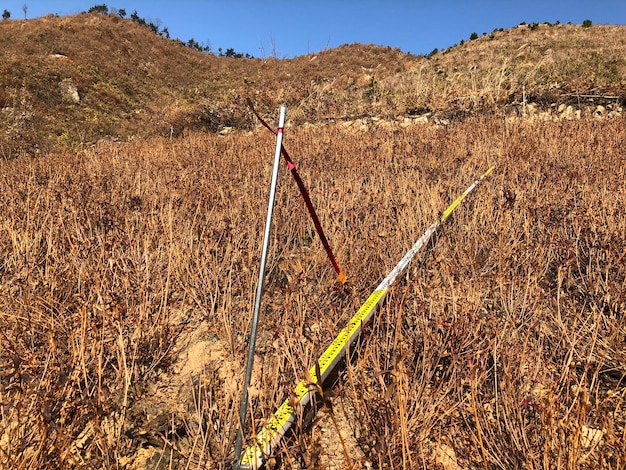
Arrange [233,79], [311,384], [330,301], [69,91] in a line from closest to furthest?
[311,384], [330,301], [69,91], [233,79]

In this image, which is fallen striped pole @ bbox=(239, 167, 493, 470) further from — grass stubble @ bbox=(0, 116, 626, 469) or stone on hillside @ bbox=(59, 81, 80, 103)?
stone on hillside @ bbox=(59, 81, 80, 103)

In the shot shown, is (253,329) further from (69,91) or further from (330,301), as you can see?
(69,91)

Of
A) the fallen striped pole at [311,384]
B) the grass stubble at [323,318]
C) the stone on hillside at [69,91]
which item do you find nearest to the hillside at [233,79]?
the stone on hillside at [69,91]

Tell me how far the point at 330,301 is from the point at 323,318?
40 cm

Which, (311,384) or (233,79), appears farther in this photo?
Result: (233,79)

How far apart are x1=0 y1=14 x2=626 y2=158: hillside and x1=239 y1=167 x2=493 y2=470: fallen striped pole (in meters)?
8.24

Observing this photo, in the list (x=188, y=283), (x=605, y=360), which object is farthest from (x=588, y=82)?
(x=188, y=283)

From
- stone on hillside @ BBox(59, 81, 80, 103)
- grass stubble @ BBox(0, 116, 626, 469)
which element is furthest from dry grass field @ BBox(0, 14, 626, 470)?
stone on hillside @ BBox(59, 81, 80, 103)

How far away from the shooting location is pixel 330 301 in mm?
2248

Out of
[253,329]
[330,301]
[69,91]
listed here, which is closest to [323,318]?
[330,301]

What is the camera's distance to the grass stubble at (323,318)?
137 cm

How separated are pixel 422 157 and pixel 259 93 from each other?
12.0 meters

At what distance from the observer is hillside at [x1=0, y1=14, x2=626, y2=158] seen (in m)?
10.3

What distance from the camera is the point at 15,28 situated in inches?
802
